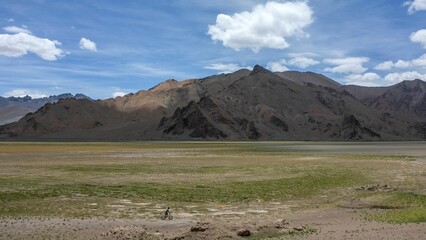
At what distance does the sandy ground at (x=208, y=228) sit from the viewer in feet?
63.4

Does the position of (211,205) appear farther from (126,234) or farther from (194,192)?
(126,234)

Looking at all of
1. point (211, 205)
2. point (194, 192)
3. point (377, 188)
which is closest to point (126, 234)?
point (211, 205)

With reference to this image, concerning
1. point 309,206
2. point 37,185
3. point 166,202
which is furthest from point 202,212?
point 37,185

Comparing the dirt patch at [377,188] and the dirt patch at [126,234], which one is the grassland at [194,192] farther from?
the dirt patch at [126,234]

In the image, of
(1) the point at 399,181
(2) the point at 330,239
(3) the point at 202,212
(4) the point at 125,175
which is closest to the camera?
(2) the point at 330,239

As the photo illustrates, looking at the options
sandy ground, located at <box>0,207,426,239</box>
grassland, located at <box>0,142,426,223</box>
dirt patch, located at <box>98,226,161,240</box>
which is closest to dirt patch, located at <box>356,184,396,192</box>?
grassland, located at <box>0,142,426,223</box>

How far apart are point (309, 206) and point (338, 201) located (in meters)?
3.02

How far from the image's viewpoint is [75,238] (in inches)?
771

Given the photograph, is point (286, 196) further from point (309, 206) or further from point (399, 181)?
point (399, 181)

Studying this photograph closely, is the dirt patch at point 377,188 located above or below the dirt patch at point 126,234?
below

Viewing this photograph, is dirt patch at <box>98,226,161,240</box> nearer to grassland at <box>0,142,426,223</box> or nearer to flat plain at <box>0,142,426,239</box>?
flat plain at <box>0,142,426,239</box>

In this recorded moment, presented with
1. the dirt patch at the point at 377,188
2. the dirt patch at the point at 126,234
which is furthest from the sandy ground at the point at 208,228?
the dirt patch at the point at 377,188

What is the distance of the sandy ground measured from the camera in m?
19.3

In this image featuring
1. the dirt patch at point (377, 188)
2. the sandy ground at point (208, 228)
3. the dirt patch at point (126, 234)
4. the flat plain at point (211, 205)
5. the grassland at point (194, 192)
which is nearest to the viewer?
the dirt patch at point (126, 234)
